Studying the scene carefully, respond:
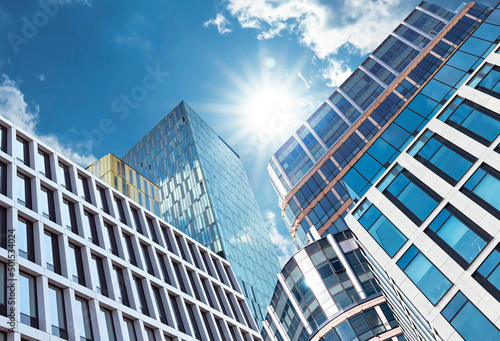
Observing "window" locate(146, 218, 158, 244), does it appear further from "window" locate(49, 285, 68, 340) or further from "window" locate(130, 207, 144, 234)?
"window" locate(49, 285, 68, 340)

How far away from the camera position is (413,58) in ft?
249

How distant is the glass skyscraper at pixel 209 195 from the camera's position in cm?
7631

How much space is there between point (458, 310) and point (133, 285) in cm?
2314

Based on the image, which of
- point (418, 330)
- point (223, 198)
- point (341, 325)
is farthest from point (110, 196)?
point (223, 198)

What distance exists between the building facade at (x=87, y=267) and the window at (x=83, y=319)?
66mm

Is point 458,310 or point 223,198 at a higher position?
point 223,198

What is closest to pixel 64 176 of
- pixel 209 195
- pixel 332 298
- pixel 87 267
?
pixel 87 267

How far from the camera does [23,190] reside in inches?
1192

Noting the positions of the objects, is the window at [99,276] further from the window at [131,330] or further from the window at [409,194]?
the window at [409,194]

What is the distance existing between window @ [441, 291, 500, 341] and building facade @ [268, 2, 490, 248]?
111ft

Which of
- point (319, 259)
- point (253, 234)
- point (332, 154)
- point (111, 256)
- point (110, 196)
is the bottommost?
point (319, 259)

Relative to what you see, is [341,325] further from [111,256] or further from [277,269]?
[277,269]

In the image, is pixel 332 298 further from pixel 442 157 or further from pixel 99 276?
pixel 99 276

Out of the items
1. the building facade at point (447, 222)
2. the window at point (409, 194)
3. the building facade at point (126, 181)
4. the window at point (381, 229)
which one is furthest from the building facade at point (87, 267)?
the window at point (409, 194)
